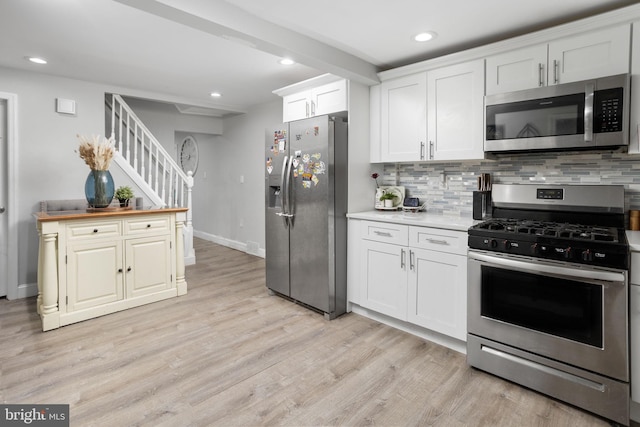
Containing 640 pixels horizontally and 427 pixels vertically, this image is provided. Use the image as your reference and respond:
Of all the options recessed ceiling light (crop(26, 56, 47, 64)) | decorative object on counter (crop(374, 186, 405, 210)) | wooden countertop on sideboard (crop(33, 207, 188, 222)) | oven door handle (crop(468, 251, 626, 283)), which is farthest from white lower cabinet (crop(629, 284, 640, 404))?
recessed ceiling light (crop(26, 56, 47, 64))

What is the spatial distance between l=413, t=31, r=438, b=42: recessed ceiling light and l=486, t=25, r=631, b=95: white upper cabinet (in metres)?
0.43

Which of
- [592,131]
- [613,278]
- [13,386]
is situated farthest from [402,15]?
[13,386]

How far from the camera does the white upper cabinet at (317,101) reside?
10.5ft

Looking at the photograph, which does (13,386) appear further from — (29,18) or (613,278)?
(613,278)

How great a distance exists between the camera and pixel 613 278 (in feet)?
5.83

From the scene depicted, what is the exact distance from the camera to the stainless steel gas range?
1.79 meters

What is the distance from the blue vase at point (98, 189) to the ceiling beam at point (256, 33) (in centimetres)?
189

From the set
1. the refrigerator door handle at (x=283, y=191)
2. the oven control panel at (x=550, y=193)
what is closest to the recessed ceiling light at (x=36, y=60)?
the refrigerator door handle at (x=283, y=191)

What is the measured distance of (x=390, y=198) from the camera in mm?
3355

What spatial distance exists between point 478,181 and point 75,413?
304cm

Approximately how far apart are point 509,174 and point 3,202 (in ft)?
15.6

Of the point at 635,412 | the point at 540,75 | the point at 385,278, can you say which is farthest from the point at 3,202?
the point at 635,412

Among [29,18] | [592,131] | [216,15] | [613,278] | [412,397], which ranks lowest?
[412,397]

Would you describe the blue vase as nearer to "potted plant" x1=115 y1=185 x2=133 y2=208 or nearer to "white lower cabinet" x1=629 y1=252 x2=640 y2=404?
"potted plant" x1=115 y1=185 x2=133 y2=208
